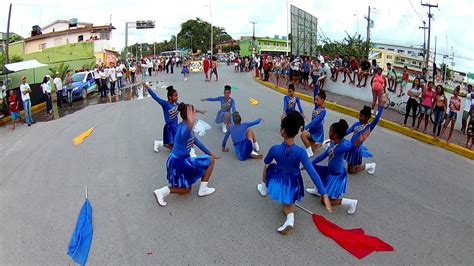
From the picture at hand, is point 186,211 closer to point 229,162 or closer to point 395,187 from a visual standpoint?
point 229,162

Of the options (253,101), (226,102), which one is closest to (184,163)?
(226,102)

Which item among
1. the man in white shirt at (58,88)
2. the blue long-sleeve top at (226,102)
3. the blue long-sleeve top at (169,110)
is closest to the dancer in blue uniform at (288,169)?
the blue long-sleeve top at (169,110)

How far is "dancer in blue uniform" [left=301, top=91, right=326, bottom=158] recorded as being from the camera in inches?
322

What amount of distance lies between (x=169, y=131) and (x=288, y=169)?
418 centimetres

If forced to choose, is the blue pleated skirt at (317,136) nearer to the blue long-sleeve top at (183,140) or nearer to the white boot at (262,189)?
the white boot at (262,189)

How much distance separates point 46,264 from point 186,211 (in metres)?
1.98

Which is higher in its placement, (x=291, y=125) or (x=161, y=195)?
(x=291, y=125)

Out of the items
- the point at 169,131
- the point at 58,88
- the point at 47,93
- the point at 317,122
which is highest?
the point at 58,88

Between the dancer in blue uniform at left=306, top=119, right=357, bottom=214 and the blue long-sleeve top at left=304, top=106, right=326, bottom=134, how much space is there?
2.64m

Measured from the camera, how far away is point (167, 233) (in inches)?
196

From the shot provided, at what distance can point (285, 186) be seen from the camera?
4914mm

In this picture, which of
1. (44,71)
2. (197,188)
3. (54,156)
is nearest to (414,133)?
(197,188)

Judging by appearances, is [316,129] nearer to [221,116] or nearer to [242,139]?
[242,139]

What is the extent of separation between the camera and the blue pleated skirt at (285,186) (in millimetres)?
4895
